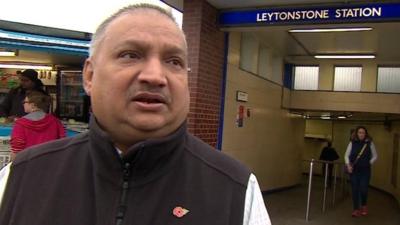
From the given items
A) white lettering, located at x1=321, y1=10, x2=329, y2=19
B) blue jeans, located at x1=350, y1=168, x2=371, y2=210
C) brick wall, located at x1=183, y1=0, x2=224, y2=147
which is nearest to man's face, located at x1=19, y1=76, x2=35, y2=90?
brick wall, located at x1=183, y1=0, x2=224, y2=147

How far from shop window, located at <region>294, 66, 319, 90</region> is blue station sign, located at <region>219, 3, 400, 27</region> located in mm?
5968

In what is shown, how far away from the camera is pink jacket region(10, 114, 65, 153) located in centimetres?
459

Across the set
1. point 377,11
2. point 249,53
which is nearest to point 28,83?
point 377,11

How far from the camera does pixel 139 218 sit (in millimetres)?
1201

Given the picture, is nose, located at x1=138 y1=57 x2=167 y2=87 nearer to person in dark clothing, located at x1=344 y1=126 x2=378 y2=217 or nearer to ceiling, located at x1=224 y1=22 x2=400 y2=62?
ceiling, located at x1=224 y1=22 x2=400 y2=62

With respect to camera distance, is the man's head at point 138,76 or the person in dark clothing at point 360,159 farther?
the person in dark clothing at point 360,159

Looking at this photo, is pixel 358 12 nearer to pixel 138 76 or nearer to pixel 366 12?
pixel 366 12

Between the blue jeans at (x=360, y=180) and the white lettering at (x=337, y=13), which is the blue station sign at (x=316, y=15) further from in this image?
the blue jeans at (x=360, y=180)

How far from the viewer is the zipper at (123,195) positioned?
1194mm

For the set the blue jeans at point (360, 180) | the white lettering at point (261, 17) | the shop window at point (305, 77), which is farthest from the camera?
the shop window at point (305, 77)

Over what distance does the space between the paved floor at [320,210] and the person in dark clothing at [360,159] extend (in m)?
0.49

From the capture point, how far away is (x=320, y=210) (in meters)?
9.58

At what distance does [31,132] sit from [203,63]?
10.9 ft

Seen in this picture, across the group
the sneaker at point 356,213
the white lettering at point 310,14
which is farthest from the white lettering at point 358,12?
the sneaker at point 356,213
